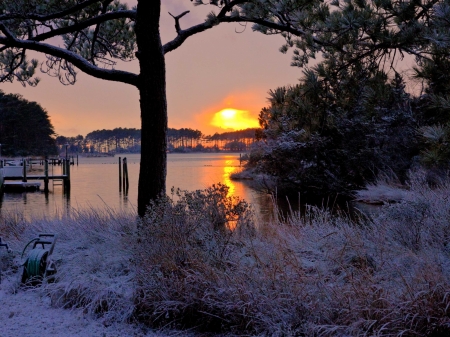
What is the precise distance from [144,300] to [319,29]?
3.44 meters

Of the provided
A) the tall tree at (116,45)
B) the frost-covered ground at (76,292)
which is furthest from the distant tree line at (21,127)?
the frost-covered ground at (76,292)

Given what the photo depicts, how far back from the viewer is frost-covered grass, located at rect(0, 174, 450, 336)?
10.7 ft

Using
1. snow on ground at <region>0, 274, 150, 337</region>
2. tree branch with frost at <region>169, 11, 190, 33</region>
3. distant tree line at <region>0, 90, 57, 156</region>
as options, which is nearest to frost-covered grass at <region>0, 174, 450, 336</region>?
snow on ground at <region>0, 274, 150, 337</region>

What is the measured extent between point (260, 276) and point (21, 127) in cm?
6295

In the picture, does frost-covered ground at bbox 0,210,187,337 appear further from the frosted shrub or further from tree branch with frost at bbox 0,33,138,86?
tree branch with frost at bbox 0,33,138,86

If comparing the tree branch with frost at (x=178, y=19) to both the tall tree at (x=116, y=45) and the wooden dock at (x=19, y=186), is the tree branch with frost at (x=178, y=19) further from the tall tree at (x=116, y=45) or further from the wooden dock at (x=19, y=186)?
the wooden dock at (x=19, y=186)

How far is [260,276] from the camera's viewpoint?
3.76 metres

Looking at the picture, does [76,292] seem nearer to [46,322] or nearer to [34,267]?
[46,322]

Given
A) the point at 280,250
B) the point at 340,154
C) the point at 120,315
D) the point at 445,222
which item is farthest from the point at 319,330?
the point at 340,154

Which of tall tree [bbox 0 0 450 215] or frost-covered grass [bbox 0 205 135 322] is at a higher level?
tall tree [bbox 0 0 450 215]

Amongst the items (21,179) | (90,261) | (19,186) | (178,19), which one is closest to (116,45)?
(178,19)

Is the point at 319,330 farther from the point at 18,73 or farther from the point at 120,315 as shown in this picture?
the point at 18,73

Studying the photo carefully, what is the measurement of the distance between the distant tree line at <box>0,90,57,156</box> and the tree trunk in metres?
57.7

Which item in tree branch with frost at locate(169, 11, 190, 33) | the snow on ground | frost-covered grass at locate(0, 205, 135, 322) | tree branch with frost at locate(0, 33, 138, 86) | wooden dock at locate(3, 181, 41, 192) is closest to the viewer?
the snow on ground
